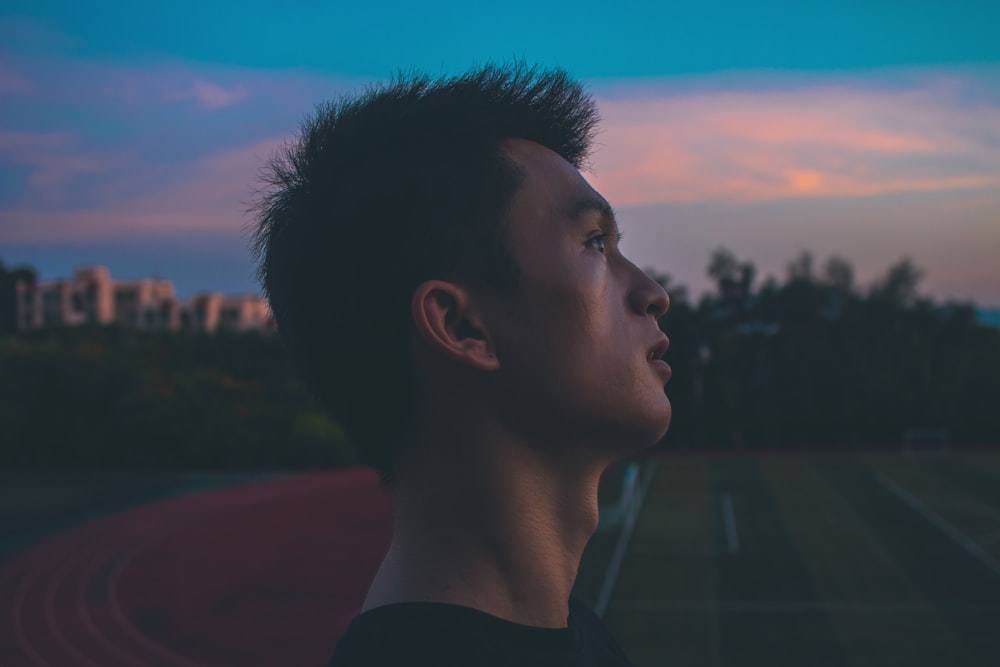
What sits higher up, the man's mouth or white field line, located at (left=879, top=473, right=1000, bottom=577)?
the man's mouth

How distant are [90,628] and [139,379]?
18.0 metres

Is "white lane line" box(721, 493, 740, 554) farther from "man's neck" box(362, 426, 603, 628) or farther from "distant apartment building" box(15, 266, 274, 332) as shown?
"distant apartment building" box(15, 266, 274, 332)

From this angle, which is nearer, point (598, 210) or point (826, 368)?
point (598, 210)

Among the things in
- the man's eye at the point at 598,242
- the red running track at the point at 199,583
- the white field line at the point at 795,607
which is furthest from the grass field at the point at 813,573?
the man's eye at the point at 598,242

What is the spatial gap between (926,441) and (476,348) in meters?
42.3

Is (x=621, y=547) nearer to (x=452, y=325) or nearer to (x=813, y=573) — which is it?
(x=813, y=573)

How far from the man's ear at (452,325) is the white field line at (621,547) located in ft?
34.3

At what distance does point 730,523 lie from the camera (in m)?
24.2

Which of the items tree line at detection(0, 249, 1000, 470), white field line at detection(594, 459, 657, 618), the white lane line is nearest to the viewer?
white field line at detection(594, 459, 657, 618)

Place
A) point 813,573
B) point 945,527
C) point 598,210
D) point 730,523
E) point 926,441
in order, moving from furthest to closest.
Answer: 1. point 926,441
2. point 730,523
3. point 945,527
4. point 813,573
5. point 598,210

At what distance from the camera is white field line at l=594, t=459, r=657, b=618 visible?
17172 millimetres

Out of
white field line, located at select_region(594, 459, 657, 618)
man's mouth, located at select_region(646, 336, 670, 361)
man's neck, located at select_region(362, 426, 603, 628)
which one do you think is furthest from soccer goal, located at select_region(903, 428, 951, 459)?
man's neck, located at select_region(362, 426, 603, 628)

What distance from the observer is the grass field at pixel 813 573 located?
49.4 ft

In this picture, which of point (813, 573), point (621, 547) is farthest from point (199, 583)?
point (813, 573)
